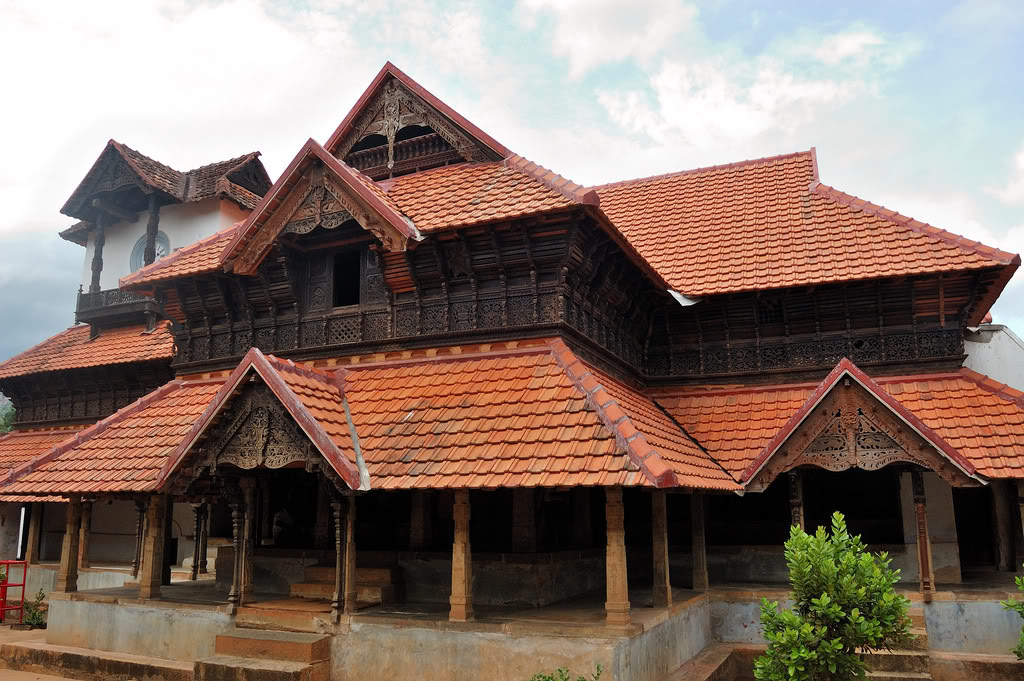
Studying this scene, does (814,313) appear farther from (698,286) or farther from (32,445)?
(32,445)

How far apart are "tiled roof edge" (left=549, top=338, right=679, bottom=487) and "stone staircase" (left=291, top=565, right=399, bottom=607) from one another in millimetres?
3516

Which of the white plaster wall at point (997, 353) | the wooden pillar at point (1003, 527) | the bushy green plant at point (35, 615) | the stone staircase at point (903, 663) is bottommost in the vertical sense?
the bushy green plant at point (35, 615)

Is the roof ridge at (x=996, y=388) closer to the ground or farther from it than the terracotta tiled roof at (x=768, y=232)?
closer to the ground

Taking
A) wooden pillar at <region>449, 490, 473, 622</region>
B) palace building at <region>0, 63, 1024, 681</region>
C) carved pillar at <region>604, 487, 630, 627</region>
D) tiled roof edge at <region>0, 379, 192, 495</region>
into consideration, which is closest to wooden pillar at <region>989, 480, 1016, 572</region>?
palace building at <region>0, 63, 1024, 681</region>

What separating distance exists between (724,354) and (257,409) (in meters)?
7.66

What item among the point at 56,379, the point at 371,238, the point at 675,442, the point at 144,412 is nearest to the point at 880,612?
the point at 675,442

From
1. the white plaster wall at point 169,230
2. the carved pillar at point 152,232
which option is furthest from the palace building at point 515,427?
the carved pillar at point 152,232

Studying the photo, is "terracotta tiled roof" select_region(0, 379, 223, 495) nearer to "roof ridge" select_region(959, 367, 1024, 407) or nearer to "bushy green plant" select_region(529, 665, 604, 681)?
"bushy green plant" select_region(529, 665, 604, 681)

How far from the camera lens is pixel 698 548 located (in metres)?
11.1

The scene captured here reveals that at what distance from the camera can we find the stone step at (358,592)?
9.59 metres

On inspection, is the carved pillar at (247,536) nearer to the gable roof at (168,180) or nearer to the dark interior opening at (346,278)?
the dark interior opening at (346,278)

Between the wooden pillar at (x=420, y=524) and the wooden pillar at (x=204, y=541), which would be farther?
the wooden pillar at (x=204, y=541)

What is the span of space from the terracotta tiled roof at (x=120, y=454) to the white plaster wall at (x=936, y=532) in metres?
10.4

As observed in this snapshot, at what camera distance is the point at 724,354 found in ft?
42.5
